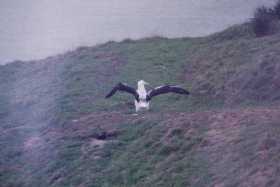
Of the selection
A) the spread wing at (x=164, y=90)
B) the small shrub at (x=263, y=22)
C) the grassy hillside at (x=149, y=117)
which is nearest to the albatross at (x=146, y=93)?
the spread wing at (x=164, y=90)

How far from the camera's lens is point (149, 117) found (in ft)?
54.4

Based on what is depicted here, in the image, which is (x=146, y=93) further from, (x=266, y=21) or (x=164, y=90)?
(x=266, y=21)

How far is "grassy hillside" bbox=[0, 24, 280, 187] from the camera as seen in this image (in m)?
12.7

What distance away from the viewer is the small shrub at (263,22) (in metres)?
26.5

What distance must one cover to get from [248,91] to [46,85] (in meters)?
8.45

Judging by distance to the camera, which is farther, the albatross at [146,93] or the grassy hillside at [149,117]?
the albatross at [146,93]

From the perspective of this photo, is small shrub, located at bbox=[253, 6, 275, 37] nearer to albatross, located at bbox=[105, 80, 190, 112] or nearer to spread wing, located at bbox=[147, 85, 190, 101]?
albatross, located at bbox=[105, 80, 190, 112]

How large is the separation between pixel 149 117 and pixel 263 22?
11590 millimetres

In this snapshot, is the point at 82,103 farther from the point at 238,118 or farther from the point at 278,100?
the point at 238,118

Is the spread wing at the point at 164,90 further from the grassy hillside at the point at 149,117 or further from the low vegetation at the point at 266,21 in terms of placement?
the low vegetation at the point at 266,21

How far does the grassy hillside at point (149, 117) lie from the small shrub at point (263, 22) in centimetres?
35

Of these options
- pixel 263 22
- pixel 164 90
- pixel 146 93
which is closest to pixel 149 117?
pixel 146 93

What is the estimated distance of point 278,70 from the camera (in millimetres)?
19094

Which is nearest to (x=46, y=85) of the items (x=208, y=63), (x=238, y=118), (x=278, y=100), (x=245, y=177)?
(x=208, y=63)
